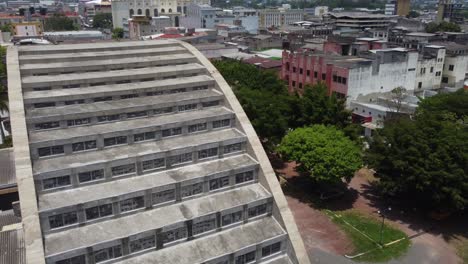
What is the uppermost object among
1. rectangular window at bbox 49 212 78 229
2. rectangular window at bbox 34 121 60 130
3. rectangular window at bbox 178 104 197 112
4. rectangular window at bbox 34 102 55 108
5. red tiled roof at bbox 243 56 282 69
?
rectangular window at bbox 34 102 55 108

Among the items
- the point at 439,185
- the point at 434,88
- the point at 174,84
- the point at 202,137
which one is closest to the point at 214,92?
the point at 174,84

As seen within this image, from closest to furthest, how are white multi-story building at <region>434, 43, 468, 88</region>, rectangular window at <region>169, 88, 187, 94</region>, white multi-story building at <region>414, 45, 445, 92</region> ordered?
rectangular window at <region>169, 88, 187, 94</region>, white multi-story building at <region>414, 45, 445, 92</region>, white multi-story building at <region>434, 43, 468, 88</region>

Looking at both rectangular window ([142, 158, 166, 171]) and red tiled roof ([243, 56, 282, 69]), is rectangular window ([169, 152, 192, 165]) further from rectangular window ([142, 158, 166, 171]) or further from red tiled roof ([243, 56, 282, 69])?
red tiled roof ([243, 56, 282, 69])

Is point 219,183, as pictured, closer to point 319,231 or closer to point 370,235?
point 319,231

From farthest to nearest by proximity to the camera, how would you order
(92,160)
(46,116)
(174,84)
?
1. (174,84)
2. (46,116)
3. (92,160)

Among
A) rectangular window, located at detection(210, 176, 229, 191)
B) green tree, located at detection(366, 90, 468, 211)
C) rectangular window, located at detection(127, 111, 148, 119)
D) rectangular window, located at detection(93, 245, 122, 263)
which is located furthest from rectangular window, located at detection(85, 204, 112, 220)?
green tree, located at detection(366, 90, 468, 211)

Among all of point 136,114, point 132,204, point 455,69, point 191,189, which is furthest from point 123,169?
point 455,69

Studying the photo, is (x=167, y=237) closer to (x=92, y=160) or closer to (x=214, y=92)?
(x=92, y=160)

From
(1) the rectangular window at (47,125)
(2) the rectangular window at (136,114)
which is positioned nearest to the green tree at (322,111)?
(2) the rectangular window at (136,114)
